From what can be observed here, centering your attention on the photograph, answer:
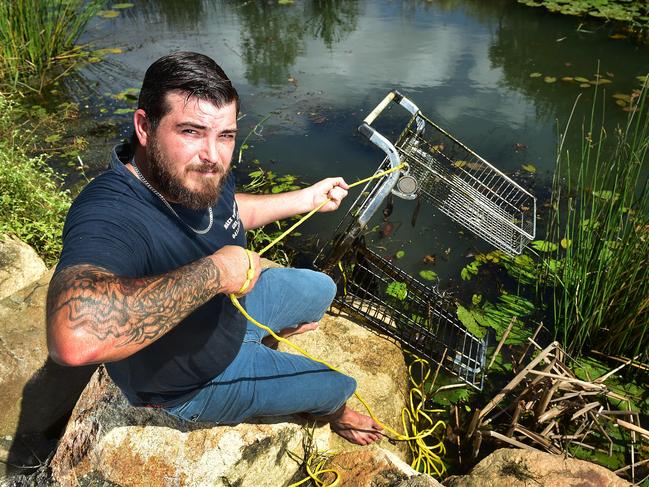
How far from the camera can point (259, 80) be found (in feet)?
22.1

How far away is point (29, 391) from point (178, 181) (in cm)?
192

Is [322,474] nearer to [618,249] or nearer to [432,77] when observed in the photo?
[618,249]

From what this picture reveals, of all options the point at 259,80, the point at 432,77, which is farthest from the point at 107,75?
the point at 432,77

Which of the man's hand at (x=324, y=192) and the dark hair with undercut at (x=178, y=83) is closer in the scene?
the dark hair with undercut at (x=178, y=83)

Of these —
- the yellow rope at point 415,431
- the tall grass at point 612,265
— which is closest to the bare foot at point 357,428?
the yellow rope at point 415,431

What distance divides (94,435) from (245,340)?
768 mm

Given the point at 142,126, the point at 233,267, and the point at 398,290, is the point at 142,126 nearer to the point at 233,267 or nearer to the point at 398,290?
the point at 233,267

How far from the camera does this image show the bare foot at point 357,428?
8.51ft

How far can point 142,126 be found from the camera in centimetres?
176

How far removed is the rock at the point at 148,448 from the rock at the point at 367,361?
64 centimetres

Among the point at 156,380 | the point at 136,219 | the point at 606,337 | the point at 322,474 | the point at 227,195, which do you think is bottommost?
the point at 322,474

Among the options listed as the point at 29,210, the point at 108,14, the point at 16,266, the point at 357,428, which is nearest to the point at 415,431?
the point at 357,428

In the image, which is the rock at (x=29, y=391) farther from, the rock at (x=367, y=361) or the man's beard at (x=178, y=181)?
the man's beard at (x=178, y=181)

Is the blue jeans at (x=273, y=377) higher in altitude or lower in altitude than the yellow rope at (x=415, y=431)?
higher
